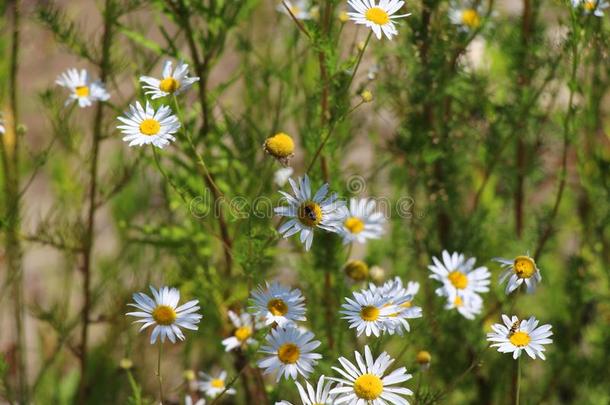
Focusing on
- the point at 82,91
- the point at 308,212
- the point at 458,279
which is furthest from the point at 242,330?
the point at 82,91

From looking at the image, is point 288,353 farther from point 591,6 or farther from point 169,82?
point 591,6

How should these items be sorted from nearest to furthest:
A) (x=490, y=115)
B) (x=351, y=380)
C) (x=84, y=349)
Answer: (x=351, y=380)
(x=84, y=349)
(x=490, y=115)

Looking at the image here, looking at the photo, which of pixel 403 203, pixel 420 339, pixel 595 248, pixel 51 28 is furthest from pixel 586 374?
pixel 51 28

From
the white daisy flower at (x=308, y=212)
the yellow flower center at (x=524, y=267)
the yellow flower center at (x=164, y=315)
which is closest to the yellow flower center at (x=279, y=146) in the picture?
the white daisy flower at (x=308, y=212)

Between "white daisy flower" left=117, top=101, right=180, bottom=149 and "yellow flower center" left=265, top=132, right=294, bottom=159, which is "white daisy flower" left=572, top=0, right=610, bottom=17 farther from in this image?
"white daisy flower" left=117, top=101, right=180, bottom=149

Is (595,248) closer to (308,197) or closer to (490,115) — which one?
(490,115)

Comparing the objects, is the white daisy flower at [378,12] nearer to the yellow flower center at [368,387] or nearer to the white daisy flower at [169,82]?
the white daisy flower at [169,82]

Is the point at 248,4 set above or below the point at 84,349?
above
